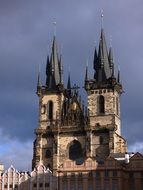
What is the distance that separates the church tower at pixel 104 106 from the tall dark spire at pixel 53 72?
7500 mm

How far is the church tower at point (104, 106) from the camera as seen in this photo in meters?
110

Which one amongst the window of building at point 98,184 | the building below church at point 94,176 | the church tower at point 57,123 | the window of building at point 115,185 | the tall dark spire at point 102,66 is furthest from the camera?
the tall dark spire at point 102,66

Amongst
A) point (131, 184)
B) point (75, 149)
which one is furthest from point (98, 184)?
point (75, 149)

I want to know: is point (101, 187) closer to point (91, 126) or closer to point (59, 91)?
point (91, 126)

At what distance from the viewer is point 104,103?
11400 cm

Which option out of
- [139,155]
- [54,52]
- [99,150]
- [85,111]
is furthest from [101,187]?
[54,52]

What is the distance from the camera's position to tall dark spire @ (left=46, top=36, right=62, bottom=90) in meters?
121

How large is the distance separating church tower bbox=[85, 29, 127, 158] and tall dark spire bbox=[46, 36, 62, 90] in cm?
750

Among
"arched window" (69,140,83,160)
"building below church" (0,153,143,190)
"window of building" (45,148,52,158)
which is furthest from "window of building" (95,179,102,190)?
"window of building" (45,148,52,158)

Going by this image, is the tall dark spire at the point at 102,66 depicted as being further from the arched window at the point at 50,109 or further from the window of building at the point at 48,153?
the window of building at the point at 48,153

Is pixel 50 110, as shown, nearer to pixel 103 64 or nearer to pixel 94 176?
pixel 103 64

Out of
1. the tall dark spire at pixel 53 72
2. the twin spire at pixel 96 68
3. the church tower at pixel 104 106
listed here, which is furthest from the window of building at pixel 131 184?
the tall dark spire at pixel 53 72

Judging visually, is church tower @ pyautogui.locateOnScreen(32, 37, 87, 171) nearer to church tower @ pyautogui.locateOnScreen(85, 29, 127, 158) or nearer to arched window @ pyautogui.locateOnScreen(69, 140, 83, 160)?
arched window @ pyautogui.locateOnScreen(69, 140, 83, 160)

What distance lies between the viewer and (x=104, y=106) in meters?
114
